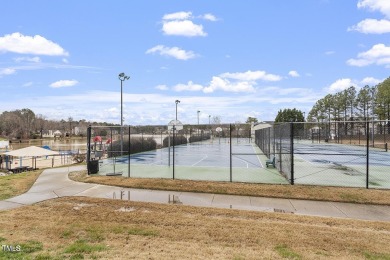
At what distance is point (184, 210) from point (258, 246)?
10.2 feet

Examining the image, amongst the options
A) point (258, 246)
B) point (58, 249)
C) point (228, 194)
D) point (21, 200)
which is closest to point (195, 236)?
point (258, 246)

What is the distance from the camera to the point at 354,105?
7456 cm

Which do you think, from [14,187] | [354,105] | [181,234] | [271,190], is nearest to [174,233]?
[181,234]

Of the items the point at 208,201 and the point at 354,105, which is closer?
the point at 208,201

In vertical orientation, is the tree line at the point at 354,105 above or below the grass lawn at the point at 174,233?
above

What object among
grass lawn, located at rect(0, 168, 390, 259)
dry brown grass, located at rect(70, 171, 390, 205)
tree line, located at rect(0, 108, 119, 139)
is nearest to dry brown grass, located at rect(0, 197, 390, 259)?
grass lawn, located at rect(0, 168, 390, 259)

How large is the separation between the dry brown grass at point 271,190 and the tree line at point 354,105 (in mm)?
56702

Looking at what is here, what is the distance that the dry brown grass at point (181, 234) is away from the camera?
5.46 metres

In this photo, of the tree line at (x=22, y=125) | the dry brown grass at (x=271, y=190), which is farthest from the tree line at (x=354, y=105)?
the tree line at (x=22, y=125)

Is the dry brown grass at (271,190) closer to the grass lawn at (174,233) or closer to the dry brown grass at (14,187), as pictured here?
the grass lawn at (174,233)

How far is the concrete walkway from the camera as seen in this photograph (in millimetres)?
8758

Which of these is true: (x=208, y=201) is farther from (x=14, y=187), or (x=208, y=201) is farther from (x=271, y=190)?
(x=14, y=187)

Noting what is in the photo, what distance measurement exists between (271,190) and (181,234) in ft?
18.2

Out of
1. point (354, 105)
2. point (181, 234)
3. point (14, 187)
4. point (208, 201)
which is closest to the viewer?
point (181, 234)
